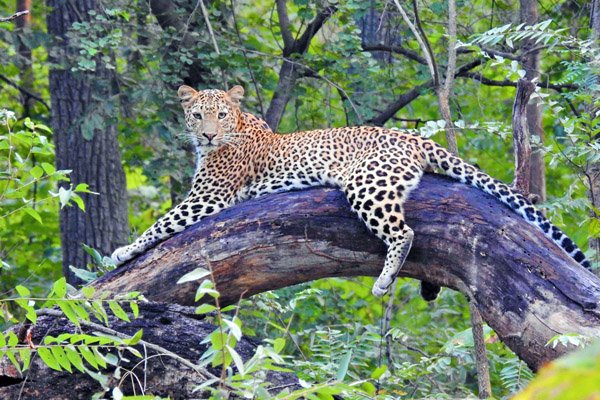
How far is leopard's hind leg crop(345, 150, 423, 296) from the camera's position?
5.88 m

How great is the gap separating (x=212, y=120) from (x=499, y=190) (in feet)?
9.57

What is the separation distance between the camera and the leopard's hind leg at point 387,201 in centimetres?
588

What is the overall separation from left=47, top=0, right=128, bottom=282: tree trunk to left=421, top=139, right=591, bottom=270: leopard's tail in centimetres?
568

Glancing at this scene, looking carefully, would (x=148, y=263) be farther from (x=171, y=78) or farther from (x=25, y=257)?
(x=25, y=257)

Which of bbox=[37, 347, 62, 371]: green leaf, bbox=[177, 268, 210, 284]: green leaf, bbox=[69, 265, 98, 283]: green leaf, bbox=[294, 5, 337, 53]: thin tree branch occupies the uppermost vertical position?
bbox=[294, 5, 337, 53]: thin tree branch

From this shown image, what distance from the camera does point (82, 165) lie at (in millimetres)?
11227

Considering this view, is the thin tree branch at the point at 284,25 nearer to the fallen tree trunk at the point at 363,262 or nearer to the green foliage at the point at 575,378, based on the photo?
the fallen tree trunk at the point at 363,262

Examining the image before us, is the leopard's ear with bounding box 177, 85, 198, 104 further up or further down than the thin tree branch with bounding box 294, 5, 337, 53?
further down

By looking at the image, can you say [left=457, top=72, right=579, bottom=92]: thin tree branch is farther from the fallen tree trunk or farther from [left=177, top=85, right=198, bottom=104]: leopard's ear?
the fallen tree trunk

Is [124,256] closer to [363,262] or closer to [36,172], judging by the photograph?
[363,262]

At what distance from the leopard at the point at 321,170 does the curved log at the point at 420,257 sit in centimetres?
13

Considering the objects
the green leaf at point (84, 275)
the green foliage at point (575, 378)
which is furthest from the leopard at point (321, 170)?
the green foliage at point (575, 378)

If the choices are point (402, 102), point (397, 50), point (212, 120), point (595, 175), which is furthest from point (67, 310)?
point (397, 50)

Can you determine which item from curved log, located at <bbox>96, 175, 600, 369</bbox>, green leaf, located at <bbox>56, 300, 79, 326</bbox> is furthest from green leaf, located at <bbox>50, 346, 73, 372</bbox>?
curved log, located at <bbox>96, 175, 600, 369</bbox>
